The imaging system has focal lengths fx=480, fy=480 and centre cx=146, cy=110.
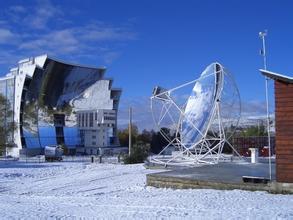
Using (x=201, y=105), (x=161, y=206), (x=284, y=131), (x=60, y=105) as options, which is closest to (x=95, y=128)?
(x=60, y=105)

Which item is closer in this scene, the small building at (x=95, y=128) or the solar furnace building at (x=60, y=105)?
the solar furnace building at (x=60, y=105)

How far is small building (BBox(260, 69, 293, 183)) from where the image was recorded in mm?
16688

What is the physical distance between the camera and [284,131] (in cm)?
1686

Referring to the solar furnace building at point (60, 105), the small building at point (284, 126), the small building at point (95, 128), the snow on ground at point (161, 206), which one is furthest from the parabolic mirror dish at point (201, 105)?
the small building at point (95, 128)

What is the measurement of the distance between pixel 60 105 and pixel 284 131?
4890 inches

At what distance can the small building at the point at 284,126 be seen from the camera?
657 inches

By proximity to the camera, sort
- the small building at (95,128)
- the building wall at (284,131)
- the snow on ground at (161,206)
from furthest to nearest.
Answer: the small building at (95,128), the building wall at (284,131), the snow on ground at (161,206)

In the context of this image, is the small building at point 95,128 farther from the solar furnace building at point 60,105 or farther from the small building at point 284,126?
the small building at point 284,126

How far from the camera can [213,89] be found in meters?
32.6

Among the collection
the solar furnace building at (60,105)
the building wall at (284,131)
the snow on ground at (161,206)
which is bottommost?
the snow on ground at (161,206)

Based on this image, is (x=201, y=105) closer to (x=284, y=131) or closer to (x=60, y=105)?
(x=284, y=131)

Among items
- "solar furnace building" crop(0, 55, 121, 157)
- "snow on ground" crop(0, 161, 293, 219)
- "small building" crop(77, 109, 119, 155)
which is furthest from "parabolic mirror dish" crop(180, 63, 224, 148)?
"small building" crop(77, 109, 119, 155)

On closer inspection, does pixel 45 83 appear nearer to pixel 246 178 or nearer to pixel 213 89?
pixel 213 89

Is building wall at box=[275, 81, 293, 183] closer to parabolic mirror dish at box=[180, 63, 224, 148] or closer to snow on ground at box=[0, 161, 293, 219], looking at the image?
snow on ground at box=[0, 161, 293, 219]
